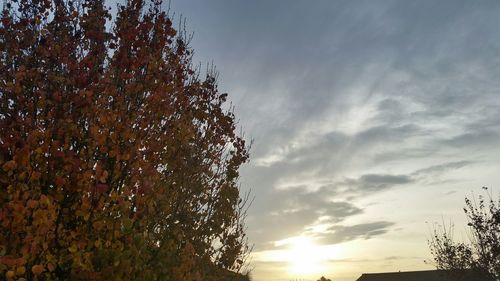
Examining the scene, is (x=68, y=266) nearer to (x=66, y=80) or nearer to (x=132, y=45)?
(x=66, y=80)

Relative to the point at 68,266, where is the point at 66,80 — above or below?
above

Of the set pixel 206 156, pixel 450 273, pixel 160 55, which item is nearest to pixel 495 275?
pixel 450 273

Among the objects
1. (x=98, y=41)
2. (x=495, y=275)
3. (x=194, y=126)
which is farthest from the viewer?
(x=495, y=275)

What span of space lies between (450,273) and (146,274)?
31139 mm

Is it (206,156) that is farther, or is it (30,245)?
(206,156)

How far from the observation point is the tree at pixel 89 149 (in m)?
8.23

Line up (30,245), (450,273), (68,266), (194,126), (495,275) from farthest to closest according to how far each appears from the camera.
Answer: (450,273) → (495,275) → (194,126) → (68,266) → (30,245)

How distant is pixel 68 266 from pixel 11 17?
20.6 feet

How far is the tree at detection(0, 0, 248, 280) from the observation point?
823 centimetres

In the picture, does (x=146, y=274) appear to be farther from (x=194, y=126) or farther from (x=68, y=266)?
(x=194, y=126)

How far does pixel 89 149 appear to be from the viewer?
369 inches

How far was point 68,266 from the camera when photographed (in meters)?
8.56

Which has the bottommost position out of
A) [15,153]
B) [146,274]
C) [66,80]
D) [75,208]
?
[146,274]

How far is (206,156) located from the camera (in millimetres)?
15781
